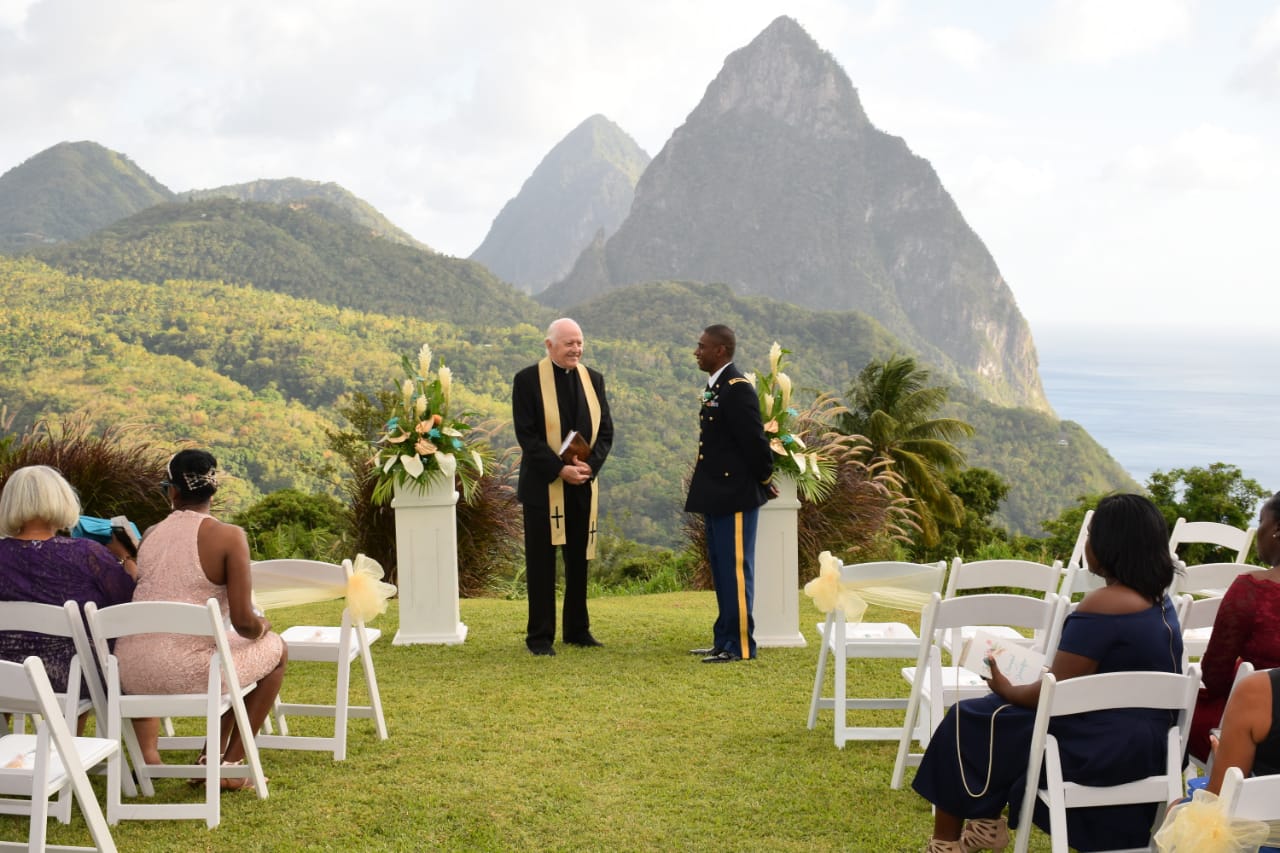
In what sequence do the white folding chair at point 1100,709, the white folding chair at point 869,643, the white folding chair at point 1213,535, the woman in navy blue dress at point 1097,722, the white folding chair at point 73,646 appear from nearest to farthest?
the white folding chair at point 1100,709
the woman in navy blue dress at point 1097,722
the white folding chair at point 73,646
the white folding chair at point 869,643
the white folding chair at point 1213,535

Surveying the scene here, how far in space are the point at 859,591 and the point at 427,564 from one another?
10.4 feet

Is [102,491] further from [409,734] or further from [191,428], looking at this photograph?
[191,428]

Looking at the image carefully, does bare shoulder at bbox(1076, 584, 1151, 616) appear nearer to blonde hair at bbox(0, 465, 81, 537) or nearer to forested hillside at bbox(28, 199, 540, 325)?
blonde hair at bbox(0, 465, 81, 537)

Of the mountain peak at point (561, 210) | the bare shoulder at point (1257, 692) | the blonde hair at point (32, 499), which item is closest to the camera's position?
the bare shoulder at point (1257, 692)

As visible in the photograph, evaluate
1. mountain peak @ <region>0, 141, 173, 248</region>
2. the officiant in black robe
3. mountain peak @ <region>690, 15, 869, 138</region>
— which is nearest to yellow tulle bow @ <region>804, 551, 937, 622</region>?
the officiant in black robe

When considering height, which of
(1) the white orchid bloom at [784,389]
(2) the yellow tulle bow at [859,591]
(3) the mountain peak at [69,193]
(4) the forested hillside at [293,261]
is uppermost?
(3) the mountain peak at [69,193]

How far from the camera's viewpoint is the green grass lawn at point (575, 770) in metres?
3.85

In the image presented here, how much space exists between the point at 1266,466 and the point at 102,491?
155377 millimetres

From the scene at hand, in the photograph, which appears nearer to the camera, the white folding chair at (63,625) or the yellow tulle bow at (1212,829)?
the yellow tulle bow at (1212,829)

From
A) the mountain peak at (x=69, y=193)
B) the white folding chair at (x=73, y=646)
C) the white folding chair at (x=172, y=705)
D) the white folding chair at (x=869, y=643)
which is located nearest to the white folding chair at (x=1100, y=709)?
the white folding chair at (x=869, y=643)

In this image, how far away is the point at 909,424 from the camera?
22.4m

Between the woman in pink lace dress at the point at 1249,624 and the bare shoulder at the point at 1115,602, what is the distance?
0.90ft

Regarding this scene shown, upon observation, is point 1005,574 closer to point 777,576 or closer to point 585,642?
point 777,576

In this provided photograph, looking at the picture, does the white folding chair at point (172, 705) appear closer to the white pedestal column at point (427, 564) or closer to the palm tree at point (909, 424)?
the white pedestal column at point (427, 564)
